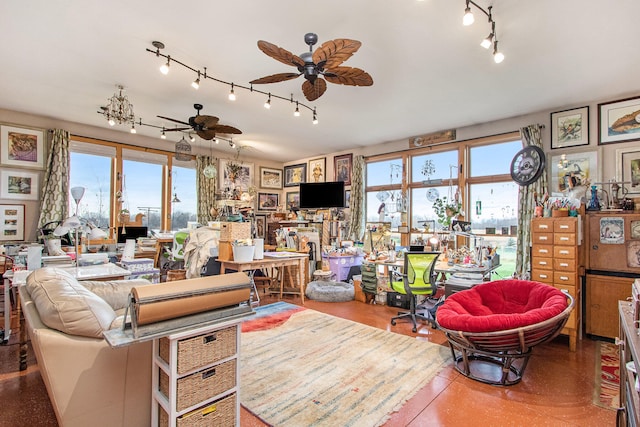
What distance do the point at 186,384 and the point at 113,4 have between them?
2818mm

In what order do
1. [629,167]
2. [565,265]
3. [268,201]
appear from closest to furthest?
[565,265], [629,167], [268,201]

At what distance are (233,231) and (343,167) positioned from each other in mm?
3937

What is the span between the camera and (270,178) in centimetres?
841

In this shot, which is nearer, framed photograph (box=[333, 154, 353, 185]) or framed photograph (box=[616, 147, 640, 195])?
framed photograph (box=[616, 147, 640, 195])

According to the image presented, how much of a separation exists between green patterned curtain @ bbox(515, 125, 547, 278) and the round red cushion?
73.8 inches

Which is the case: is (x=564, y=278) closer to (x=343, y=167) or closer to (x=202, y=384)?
(x=202, y=384)

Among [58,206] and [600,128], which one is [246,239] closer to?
[58,206]

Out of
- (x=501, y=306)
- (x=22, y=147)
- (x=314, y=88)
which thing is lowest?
(x=501, y=306)

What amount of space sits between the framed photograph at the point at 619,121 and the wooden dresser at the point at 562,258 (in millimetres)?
1557

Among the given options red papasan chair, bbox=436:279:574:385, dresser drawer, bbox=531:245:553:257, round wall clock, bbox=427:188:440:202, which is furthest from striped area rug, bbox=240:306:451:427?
round wall clock, bbox=427:188:440:202

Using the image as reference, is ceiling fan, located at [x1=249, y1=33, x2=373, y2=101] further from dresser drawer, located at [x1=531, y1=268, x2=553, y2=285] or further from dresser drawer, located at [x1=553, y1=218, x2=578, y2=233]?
dresser drawer, located at [x1=531, y1=268, x2=553, y2=285]

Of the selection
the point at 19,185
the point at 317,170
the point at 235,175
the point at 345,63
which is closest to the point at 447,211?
the point at 345,63

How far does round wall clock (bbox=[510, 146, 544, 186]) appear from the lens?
447cm

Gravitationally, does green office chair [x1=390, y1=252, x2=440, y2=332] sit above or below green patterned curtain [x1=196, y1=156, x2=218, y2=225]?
below
